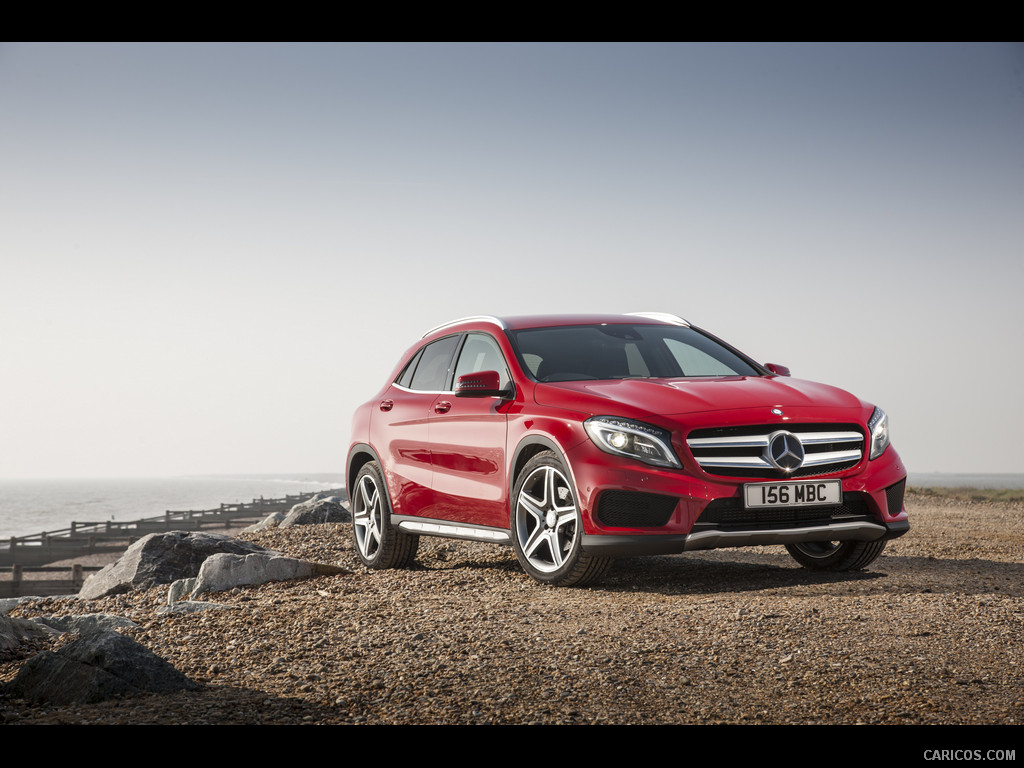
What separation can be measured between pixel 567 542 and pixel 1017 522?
347 inches

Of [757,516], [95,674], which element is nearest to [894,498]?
[757,516]

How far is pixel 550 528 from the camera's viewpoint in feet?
21.7

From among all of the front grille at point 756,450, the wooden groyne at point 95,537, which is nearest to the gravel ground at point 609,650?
the front grille at point 756,450

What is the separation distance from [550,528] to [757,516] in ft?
4.31

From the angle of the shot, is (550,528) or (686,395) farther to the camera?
(550,528)

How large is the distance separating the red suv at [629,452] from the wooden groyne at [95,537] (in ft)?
68.3

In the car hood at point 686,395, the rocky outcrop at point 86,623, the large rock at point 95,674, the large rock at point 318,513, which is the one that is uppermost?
the car hood at point 686,395

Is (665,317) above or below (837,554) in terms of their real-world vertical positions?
above

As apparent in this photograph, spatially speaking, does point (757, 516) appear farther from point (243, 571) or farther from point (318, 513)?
point (318, 513)

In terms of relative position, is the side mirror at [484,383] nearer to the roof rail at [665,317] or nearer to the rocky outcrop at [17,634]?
the roof rail at [665,317]

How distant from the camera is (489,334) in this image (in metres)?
7.77

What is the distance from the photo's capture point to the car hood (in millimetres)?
6289

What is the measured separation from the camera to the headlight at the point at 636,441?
6.12 m
